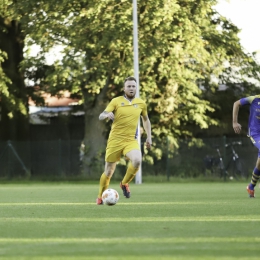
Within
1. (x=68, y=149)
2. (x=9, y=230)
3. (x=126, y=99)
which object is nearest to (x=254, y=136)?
(x=126, y=99)

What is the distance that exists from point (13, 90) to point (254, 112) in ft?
75.4

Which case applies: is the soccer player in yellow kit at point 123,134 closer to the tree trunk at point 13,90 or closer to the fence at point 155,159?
the fence at point 155,159

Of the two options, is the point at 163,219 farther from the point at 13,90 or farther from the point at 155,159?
the point at 13,90

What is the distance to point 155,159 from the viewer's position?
36.2m

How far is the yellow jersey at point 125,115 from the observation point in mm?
15656

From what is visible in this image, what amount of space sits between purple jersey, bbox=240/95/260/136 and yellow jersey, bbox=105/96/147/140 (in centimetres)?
223

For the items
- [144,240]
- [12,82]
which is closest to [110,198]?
[144,240]

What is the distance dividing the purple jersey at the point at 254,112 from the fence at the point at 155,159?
17.4 meters

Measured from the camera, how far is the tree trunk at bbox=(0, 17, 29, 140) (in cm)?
3869

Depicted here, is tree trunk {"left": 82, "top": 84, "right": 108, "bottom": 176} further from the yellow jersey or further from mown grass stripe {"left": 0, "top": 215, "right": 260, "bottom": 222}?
mown grass stripe {"left": 0, "top": 215, "right": 260, "bottom": 222}

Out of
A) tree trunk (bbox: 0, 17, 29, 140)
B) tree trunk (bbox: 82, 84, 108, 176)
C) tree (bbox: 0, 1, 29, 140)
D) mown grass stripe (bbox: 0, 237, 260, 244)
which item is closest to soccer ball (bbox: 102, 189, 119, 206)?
mown grass stripe (bbox: 0, 237, 260, 244)

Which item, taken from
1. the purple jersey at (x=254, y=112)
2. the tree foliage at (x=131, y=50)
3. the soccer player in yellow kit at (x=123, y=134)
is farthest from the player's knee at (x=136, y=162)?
the tree foliage at (x=131, y=50)

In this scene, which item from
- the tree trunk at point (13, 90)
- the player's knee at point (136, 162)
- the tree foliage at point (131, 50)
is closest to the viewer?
the player's knee at point (136, 162)

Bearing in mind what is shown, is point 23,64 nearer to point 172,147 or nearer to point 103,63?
point 103,63
